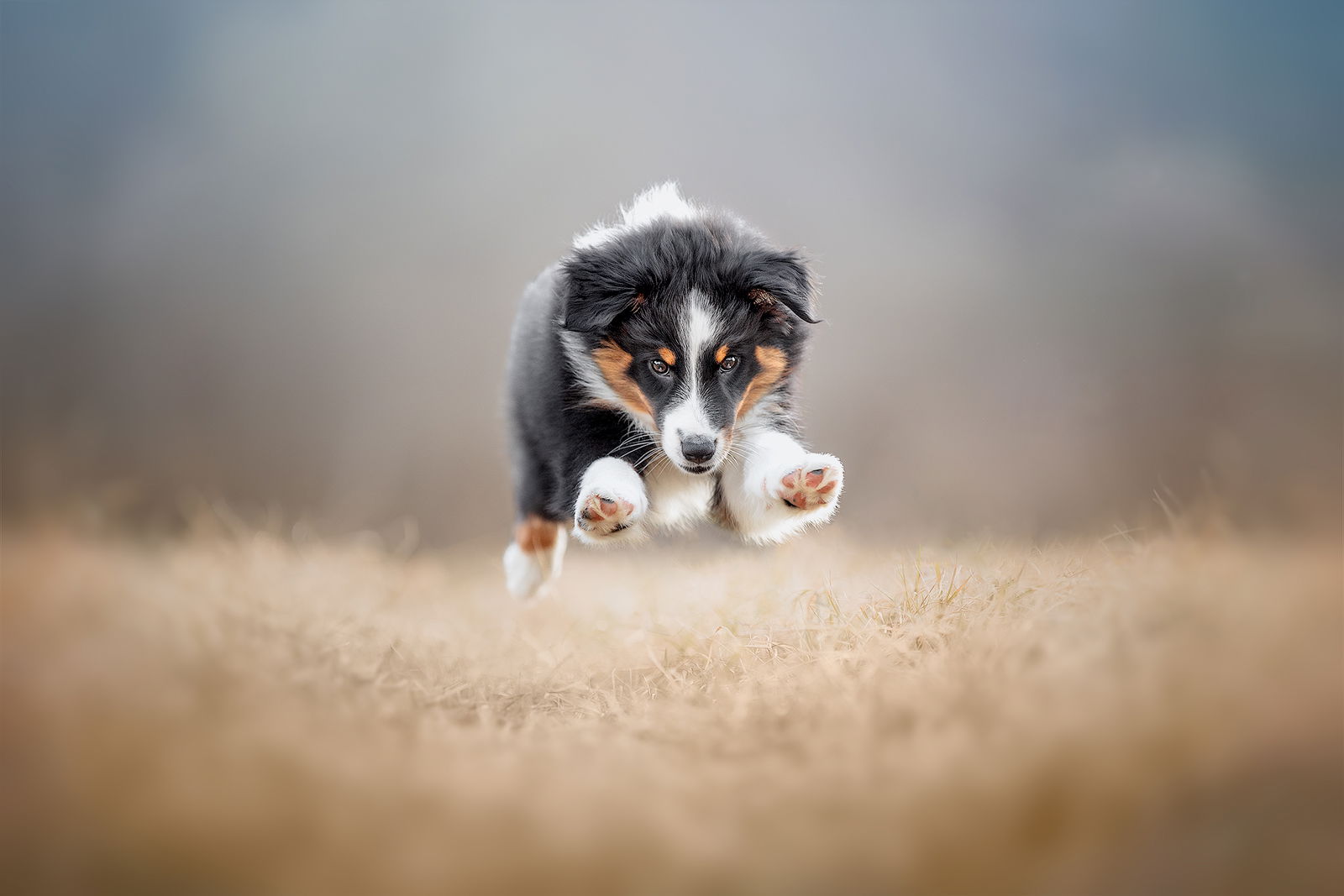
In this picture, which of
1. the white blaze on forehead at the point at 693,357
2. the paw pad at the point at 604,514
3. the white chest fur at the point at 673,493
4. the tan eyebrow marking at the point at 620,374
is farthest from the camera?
the white chest fur at the point at 673,493

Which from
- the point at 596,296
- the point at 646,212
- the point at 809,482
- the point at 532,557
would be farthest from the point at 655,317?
the point at 532,557

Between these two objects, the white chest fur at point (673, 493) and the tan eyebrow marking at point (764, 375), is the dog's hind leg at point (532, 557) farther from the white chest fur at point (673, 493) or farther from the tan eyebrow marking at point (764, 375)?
the tan eyebrow marking at point (764, 375)

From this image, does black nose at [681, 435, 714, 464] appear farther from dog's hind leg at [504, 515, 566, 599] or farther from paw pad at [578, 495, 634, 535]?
dog's hind leg at [504, 515, 566, 599]

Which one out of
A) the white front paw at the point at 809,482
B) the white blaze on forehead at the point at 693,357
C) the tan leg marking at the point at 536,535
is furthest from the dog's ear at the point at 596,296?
the tan leg marking at the point at 536,535

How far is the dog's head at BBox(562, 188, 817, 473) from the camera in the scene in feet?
10.2

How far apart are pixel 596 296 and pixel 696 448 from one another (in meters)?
0.70

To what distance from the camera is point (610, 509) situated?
114 inches

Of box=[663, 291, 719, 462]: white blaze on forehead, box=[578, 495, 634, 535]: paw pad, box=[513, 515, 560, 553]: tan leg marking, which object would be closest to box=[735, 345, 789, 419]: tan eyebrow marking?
box=[663, 291, 719, 462]: white blaze on forehead

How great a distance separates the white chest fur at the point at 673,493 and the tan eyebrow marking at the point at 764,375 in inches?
12.8

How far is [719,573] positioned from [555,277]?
5.14 ft

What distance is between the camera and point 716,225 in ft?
11.3

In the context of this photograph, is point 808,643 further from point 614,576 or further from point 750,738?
point 614,576

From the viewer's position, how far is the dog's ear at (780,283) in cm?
320

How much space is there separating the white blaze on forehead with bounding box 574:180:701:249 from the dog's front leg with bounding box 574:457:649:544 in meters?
0.96
